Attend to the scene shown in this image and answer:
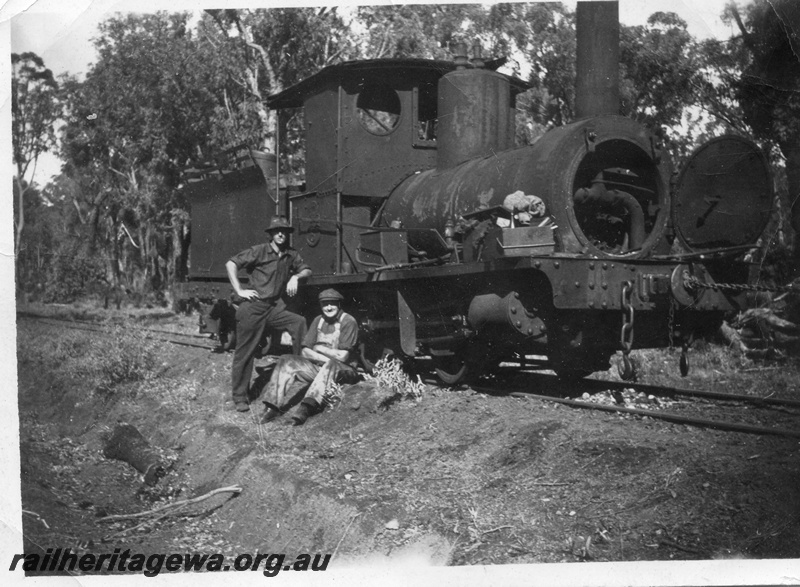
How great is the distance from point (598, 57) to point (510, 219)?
176cm

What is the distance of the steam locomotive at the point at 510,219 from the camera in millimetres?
5789

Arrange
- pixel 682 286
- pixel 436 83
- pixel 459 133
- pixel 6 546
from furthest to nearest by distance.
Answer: pixel 436 83 → pixel 459 133 → pixel 682 286 → pixel 6 546

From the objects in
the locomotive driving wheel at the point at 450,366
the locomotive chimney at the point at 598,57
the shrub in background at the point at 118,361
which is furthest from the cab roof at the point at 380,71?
the shrub in background at the point at 118,361

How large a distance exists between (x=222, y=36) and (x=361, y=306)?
1182 centimetres

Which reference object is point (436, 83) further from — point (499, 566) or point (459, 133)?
point (499, 566)

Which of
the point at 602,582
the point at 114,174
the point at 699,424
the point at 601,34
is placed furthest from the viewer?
the point at 114,174

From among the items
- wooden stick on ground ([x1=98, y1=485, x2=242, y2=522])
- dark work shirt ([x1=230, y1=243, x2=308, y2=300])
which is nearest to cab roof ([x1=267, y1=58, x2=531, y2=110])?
dark work shirt ([x1=230, y1=243, x2=308, y2=300])

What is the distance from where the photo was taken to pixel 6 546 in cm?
441

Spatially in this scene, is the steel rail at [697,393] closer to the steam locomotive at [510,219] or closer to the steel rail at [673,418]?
the steam locomotive at [510,219]

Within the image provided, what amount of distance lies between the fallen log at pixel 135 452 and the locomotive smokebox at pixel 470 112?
3.90 metres

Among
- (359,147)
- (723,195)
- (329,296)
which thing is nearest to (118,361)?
(329,296)

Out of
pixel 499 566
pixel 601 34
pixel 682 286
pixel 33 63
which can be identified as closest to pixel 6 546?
pixel 499 566

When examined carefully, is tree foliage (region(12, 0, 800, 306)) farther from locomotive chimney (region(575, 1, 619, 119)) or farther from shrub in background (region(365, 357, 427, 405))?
shrub in background (region(365, 357, 427, 405))

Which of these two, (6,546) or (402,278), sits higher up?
(402,278)
